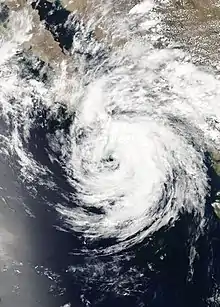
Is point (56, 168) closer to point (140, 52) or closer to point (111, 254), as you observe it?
point (111, 254)

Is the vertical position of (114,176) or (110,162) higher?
(110,162)

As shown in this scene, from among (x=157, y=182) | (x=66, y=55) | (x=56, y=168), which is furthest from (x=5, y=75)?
(x=157, y=182)

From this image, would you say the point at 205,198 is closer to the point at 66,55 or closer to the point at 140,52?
the point at 140,52

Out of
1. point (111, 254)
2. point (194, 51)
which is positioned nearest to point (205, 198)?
point (111, 254)

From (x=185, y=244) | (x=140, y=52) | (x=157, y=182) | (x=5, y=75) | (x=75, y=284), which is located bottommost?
(x=75, y=284)

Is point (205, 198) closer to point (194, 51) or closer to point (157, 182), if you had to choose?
point (157, 182)

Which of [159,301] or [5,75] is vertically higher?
[5,75]

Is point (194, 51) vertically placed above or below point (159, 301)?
above

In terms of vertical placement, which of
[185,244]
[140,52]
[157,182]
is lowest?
[185,244]
